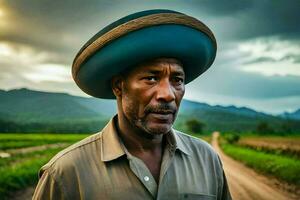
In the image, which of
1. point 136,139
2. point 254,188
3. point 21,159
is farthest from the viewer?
point 21,159

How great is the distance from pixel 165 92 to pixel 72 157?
1.24ft

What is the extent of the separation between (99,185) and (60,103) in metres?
9.76

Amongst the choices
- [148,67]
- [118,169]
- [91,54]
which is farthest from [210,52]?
[118,169]

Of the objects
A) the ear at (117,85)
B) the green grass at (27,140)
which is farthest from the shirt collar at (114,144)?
the green grass at (27,140)

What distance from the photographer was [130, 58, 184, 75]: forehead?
1.56 m

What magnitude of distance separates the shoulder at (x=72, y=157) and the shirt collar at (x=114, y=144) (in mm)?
38

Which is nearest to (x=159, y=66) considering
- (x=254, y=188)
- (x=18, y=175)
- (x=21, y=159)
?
(x=18, y=175)

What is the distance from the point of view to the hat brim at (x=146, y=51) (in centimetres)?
154

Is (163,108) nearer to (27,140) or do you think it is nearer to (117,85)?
(117,85)

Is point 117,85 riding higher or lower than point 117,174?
higher

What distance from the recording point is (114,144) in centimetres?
161

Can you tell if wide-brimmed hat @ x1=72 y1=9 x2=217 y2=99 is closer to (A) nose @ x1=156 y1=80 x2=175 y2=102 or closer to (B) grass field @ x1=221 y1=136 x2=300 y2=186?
(A) nose @ x1=156 y1=80 x2=175 y2=102

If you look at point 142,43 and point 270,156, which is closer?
point 142,43

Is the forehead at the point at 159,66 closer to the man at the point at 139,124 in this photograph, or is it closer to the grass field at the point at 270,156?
the man at the point at 139,124
